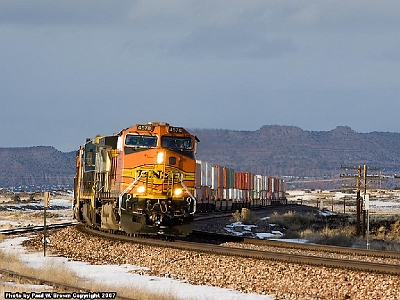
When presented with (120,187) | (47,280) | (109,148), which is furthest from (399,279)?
(109,148)

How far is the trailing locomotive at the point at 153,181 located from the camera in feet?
78.7

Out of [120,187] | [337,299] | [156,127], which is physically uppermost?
[156,127]

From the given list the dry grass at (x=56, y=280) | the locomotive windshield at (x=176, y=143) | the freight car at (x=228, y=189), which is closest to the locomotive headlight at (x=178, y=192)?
the locomotive windshield at (x=176, y=143)

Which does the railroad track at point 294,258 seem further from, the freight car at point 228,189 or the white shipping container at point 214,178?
the white shipping container at point 214,178

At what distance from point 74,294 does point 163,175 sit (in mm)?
10784

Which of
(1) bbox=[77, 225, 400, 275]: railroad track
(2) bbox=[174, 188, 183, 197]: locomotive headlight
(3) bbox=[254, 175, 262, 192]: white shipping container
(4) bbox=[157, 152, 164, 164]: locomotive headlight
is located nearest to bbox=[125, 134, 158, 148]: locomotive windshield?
(4) bbox=[157, 152, 164, 164]: locomotive headlight

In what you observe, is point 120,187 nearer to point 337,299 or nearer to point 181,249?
point 181,249

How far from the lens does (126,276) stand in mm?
17859

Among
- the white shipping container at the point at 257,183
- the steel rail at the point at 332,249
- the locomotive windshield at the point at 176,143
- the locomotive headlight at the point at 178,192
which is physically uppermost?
the locomotive windshield at the point at 176,143

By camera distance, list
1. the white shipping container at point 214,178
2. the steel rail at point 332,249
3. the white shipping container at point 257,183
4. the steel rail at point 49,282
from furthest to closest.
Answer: the white shipping container at point 257,183 → the white shipping container at point 214,178 → the steel rail at point 332,249 → the steel rail at point 49,282

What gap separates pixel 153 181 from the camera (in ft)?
79.1

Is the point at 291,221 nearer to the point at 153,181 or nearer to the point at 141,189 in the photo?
the point at 153,181

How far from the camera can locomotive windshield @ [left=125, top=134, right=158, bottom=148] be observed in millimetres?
24672

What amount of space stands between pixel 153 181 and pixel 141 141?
1.55 m
